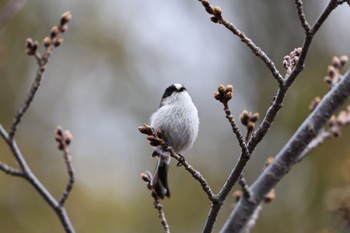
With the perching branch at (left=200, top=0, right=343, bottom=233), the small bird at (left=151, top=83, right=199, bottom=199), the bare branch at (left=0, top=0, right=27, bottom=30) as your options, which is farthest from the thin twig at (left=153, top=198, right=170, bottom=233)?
the bare branch at (left=0, top=0, right=27, bottom=30)

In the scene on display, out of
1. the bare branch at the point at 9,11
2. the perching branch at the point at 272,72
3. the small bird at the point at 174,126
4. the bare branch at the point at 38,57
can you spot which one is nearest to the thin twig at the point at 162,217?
the perching branch at the point at 272,72

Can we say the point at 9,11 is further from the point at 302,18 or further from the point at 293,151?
the point at 293,151

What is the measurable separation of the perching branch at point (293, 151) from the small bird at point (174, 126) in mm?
1246

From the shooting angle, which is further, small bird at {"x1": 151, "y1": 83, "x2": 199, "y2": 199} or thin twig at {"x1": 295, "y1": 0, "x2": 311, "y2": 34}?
small bird at {"x1": 151, "y1": 83, "x2": 199, "y2": 199}

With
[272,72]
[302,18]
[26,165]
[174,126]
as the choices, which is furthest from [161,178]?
[302,18]

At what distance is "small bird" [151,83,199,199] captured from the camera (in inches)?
157

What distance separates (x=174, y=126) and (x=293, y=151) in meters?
1.46

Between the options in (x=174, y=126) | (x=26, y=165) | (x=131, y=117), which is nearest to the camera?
(x=26, y=165)

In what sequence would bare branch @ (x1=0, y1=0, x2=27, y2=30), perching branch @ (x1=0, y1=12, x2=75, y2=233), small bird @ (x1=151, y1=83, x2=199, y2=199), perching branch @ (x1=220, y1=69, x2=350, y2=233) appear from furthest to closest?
small bird @ (x1=151, y1=83, x2=199, y2=199)
perching branch @ (x1=220, y1=69, x2=350, y2=233)
perching branch @ (x1=0, y1=12, x2=75, y2=233)
bare branch @ (x1=0, y1=0, x2=27, y2=30)

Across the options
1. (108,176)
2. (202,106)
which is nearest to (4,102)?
(108,176)

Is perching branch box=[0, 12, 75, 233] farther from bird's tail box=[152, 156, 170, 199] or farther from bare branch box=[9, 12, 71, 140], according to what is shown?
bird's tail box=[152, 156, 170, 199]

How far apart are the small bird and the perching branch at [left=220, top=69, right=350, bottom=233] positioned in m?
1.25

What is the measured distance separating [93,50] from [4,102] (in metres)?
1.92

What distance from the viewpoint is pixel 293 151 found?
2.63 metres
